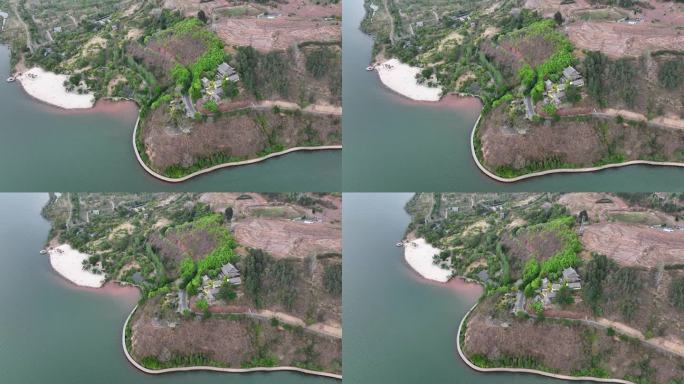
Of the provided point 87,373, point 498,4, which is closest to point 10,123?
point 87,373

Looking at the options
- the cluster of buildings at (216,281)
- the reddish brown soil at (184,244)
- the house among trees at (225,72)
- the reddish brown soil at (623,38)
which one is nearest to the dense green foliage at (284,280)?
the cluster of buildings at (216,281)

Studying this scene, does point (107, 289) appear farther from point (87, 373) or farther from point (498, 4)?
point (498, 4)

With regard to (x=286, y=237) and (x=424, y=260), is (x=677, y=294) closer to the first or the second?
(x=424, y=260)

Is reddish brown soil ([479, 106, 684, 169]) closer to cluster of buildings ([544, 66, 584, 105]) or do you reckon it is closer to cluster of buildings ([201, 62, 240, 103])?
cluster of buildings ([544, 66, 584, 105])

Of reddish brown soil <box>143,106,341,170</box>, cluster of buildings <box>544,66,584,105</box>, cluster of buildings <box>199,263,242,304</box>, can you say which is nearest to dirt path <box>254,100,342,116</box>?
reddish brown soil <box>143,106,341,170</box>

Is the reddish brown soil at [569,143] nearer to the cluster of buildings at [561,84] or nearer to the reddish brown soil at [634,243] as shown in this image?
the cluster of buildings at [561,84]

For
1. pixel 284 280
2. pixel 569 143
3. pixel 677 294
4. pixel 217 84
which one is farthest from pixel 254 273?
pixel 677 294
